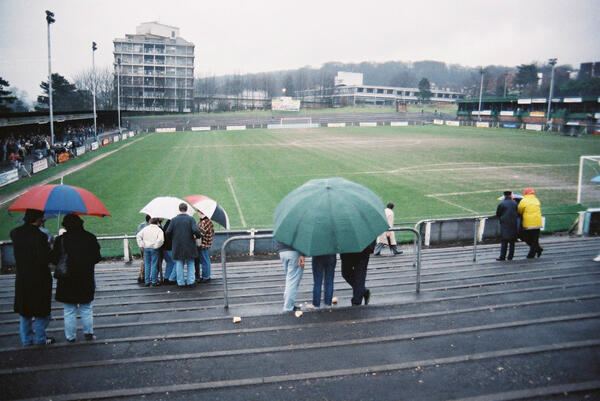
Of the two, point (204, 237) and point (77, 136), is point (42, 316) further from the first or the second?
point (77, 136)

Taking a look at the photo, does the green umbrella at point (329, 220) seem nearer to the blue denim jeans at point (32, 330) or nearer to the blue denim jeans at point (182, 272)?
the blue denim jeans at point (32, 330)

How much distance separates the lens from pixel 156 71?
115 m

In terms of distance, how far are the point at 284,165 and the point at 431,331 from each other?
91.1 feet

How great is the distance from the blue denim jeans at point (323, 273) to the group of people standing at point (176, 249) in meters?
2.93

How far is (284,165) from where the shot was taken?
32.8m

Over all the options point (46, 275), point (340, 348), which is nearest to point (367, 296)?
point (340, 348)

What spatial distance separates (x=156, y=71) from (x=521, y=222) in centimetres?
11817

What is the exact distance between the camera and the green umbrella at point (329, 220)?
210 inches

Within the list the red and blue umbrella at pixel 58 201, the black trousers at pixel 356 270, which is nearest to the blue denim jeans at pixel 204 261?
the red and blue umbrella at pixel 58 201

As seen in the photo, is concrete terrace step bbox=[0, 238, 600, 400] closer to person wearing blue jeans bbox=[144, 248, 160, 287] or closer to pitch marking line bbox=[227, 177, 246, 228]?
person wearing blue jeans bbox=[144, 248, 160, 287]

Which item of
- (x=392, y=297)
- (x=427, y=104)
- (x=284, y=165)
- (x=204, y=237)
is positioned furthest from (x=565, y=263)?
(x=427, y=104)

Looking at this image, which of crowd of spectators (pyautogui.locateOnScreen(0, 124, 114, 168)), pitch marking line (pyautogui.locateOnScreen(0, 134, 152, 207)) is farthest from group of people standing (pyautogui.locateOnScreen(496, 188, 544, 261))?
crowd of spectators (pyautogui.locateOnScreen(0, 124, 114, 168))

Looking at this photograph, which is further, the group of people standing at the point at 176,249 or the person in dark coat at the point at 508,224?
the person in dark coat at the point at 508,224

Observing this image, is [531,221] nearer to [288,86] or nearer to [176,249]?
[176,249]
